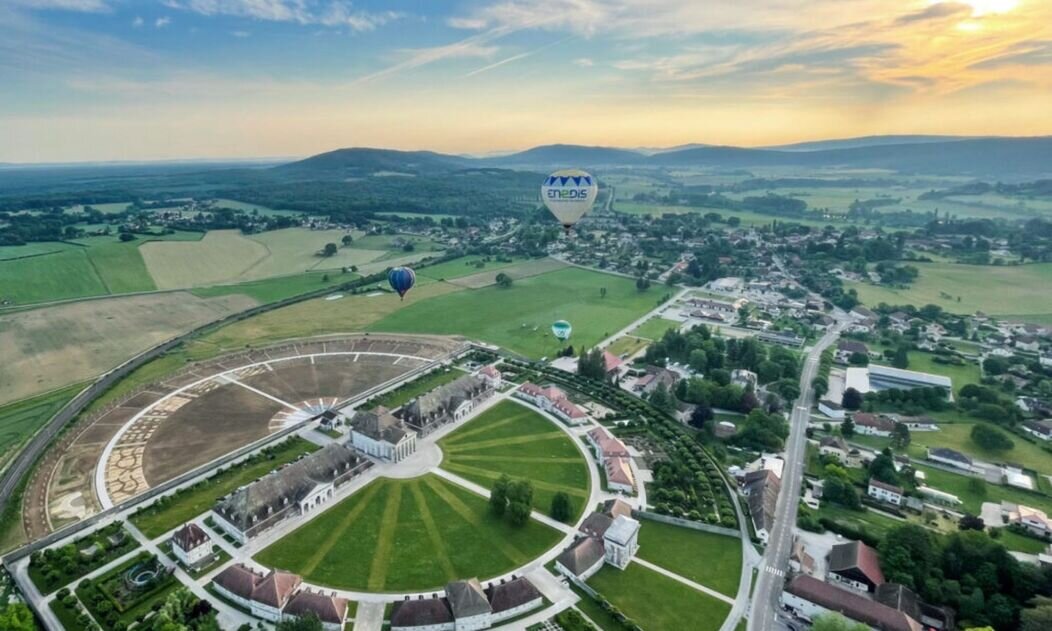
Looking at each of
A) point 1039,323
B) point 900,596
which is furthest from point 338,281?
point 1039,323

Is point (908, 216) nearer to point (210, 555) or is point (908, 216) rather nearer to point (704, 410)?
point (704, 410)

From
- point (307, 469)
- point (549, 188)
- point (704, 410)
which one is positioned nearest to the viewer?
point (307, 469)

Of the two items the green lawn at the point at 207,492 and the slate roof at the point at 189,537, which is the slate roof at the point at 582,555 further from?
the green lawn at the point at 207,492

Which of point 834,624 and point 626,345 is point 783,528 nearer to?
point 834,624

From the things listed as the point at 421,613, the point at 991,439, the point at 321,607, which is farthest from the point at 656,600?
the point at 991,439

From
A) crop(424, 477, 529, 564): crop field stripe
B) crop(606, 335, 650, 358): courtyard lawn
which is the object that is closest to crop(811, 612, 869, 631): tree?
crop(424, 477, 529, 564): crop field stripe

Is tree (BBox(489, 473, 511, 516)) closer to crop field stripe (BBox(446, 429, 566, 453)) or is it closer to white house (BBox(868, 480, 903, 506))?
crop field stripe (BBox(446, 429, 566, 453))
